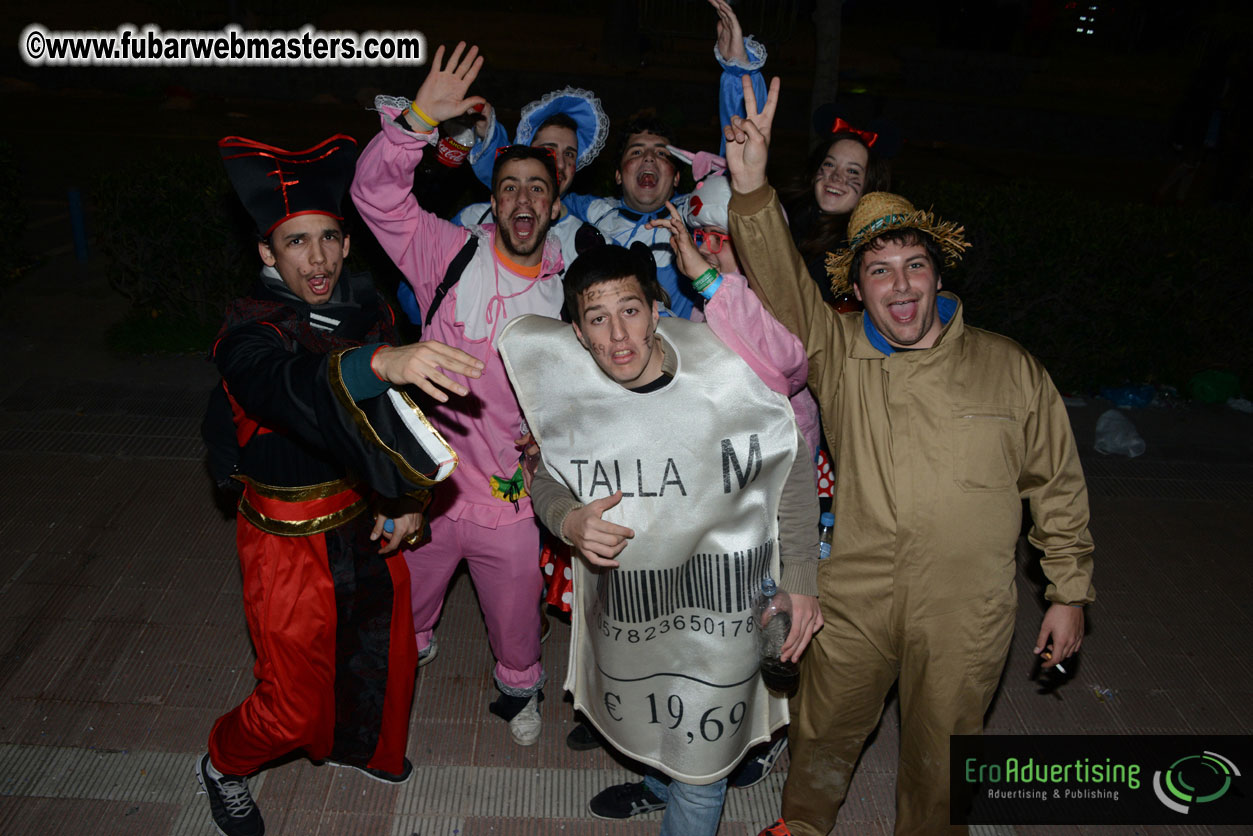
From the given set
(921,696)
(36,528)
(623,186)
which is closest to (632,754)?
(921,696)

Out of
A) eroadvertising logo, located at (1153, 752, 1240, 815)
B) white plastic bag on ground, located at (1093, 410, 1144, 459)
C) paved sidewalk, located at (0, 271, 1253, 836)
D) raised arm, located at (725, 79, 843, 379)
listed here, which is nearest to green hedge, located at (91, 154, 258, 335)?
paved sidewalk, located at (0, 271, 1253, 836)

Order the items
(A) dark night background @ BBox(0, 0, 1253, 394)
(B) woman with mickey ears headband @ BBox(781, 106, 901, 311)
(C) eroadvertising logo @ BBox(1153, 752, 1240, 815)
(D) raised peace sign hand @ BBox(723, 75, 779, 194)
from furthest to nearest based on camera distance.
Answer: (A) dark night background @ BBox(0, 0, 1253, 394) < (B) woman with mickey ears headband @ BBox(781, 106, 901, 311) < (C) eroadvertising logo @ BBox(1153, 752, 1240, 815) < (D) raised peace sign hand @ BBox(723, 75, 779, 194)

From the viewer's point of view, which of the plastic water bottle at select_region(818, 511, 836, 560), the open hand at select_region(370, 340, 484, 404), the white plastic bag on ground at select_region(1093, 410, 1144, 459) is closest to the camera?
the open hand at select_region(370, 340, 484, 404)

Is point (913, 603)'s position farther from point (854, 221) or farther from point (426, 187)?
point (426, 187)

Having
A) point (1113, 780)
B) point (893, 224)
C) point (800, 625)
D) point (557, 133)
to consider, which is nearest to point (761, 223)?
point (893, 224)

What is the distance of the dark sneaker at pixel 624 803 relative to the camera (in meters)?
3.50

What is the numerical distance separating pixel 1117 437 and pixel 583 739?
4643 millimetres

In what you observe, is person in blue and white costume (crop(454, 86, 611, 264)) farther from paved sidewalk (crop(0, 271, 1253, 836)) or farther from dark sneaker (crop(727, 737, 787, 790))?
dark sneaker (crop(727, 737, 787, 790))

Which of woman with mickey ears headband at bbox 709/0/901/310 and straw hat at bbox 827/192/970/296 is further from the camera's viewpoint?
woman with mickey ears headband at bbox 709/0/901/310

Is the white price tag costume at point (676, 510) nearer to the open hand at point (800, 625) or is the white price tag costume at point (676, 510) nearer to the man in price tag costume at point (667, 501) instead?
the man in price tag costume at point (667, 501)

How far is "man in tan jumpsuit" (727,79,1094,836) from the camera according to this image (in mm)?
2834

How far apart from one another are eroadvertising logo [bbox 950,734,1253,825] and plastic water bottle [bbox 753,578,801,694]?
1.00 m

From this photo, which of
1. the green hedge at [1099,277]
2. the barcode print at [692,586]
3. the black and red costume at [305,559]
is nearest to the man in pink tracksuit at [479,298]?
the black and red costume at [305,559]

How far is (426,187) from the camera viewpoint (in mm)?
4680
